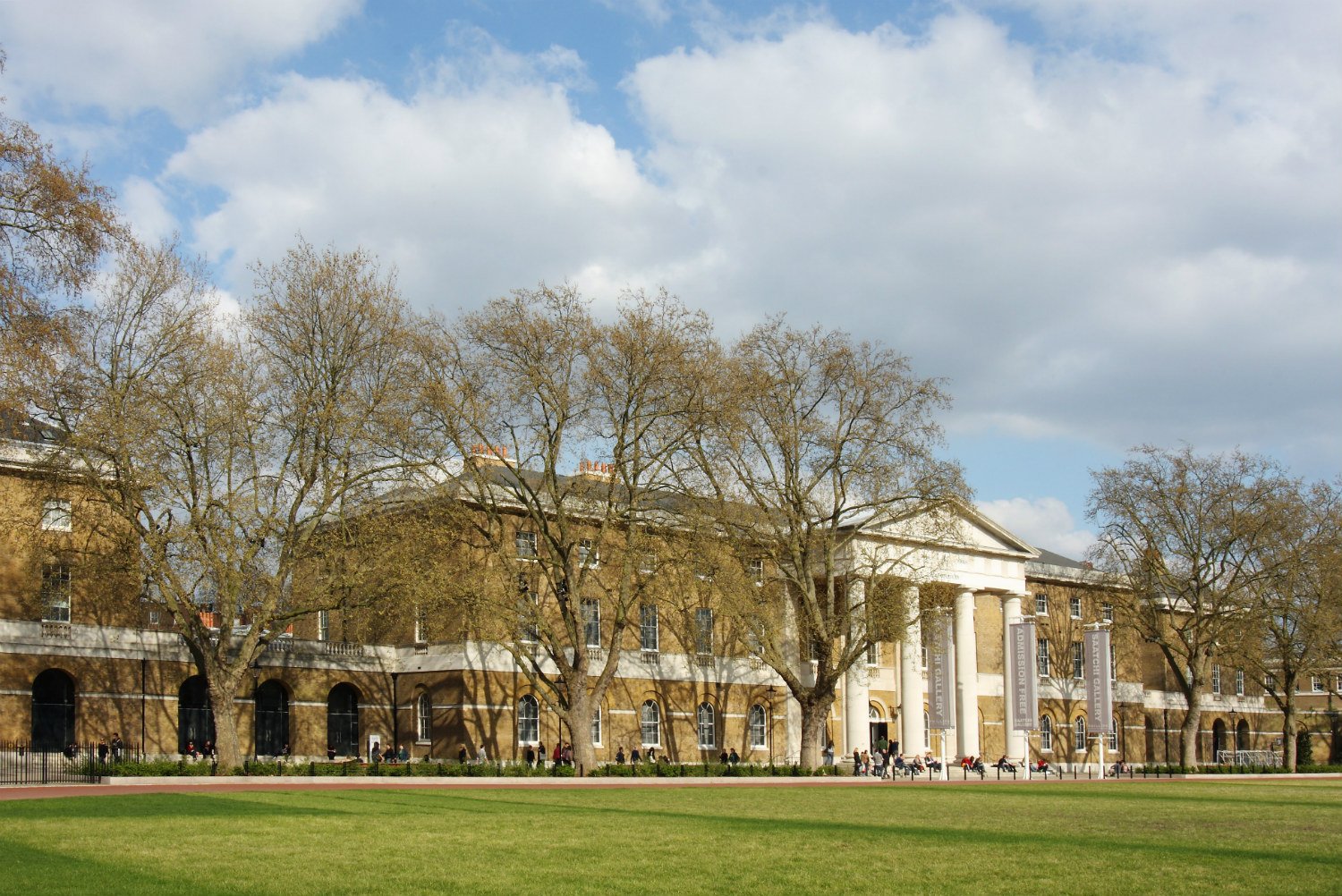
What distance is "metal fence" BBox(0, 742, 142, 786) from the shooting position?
129 ft

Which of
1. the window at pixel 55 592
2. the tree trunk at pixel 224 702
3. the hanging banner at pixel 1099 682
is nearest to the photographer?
the tree trunk at pixel 224 702

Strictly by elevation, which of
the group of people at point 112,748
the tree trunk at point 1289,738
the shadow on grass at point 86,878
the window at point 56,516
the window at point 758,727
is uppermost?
the window at point 56,516

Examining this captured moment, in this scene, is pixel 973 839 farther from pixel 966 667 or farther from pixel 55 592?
pixel 966 667

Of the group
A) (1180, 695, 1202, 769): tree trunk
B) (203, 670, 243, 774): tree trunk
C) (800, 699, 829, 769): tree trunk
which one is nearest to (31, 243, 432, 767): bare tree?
(203, 670, 243, 774): tree trunk

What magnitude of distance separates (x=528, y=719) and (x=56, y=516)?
20.0m

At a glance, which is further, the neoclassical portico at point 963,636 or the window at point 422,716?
the neoclassical portico at point 963,636

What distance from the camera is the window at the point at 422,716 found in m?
57.1

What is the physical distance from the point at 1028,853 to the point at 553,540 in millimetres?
32201

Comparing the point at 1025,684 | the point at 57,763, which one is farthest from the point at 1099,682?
the point at 57,763

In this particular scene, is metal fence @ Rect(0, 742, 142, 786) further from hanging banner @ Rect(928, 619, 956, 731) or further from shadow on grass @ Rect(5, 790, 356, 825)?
hanging banner @ Rect(928, 619, 956, 731)

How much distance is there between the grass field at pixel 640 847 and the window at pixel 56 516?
14.9 m

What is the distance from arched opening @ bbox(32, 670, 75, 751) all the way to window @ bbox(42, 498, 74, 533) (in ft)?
16.6

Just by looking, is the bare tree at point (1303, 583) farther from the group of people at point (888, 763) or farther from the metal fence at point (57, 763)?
the metal fence at point (57, 763)

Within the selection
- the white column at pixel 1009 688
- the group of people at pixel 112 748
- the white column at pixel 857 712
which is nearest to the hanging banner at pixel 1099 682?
the white column at pixel 1009 688
